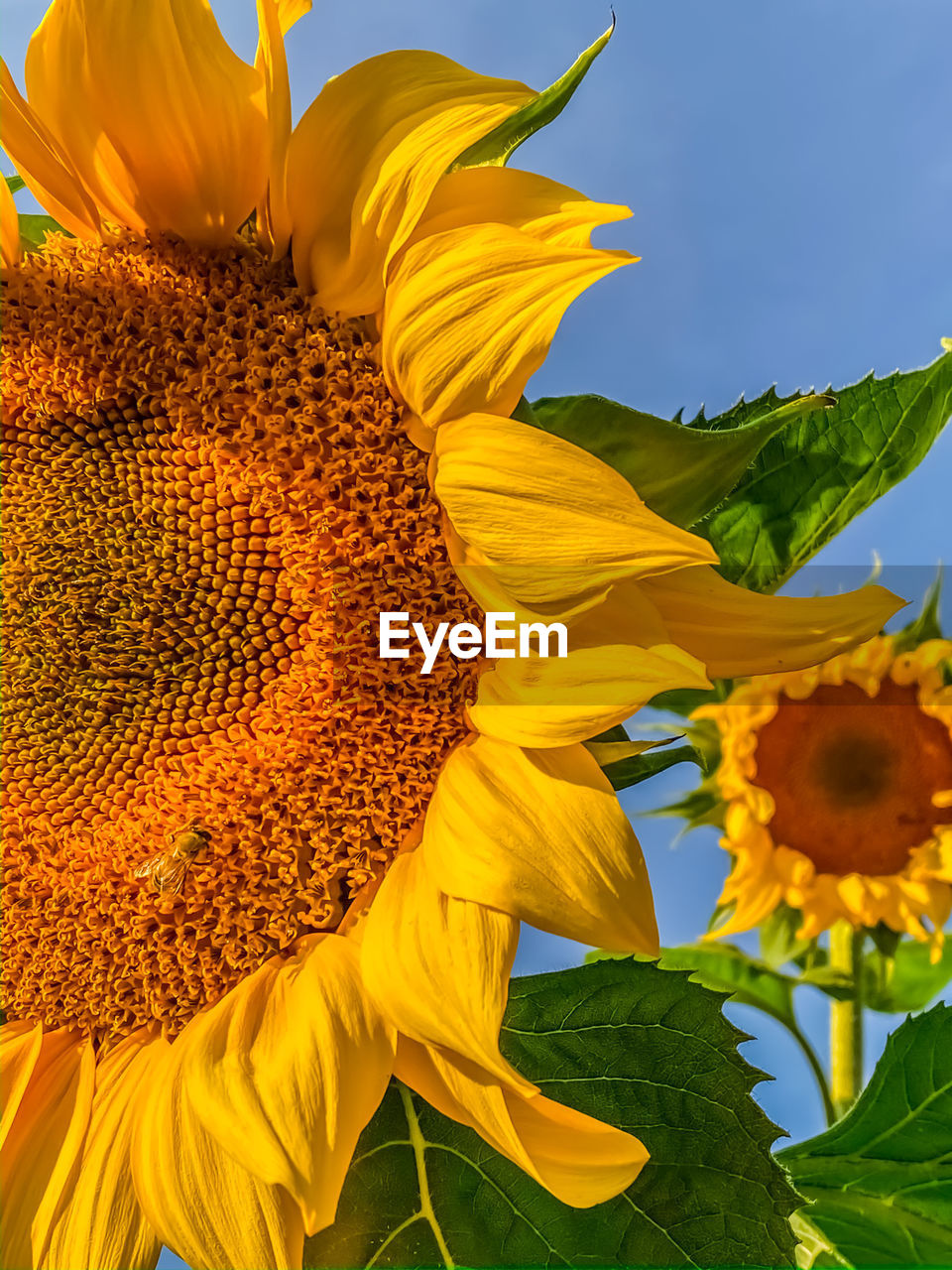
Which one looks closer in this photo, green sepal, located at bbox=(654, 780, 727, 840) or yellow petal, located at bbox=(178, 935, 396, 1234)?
yellow petal, located at bbox=(178, 935, 396, 1234)

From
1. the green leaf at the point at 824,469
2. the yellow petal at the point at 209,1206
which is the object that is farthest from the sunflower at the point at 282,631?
the green leaf at the point at 824,469

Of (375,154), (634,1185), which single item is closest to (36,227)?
(375,154)

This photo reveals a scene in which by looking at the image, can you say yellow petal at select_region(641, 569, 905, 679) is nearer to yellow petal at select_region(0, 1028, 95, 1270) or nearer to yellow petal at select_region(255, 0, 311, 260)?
yellow petal at select_region(255, 0, 311, 260)

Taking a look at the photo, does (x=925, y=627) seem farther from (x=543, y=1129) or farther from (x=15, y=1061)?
(x=15, y=1061)

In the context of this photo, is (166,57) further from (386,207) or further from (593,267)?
(593,267)

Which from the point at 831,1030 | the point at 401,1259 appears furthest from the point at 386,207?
the point at 831,1030

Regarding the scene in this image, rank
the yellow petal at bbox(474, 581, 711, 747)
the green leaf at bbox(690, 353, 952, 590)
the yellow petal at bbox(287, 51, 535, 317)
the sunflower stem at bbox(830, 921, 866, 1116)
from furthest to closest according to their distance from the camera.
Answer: the sunflower stem at bbox(830, 921, 866, 1116) < the green leaf at bbox(690, 353, 952, 590) < the yellow petal at bbox(287, 51, 535, 317) < the yellow petal at bbox(474, 581, 711, 747)

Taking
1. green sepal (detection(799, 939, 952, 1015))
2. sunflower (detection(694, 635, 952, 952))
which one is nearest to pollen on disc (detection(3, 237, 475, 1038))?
sunflower (detection(694, 635, 952, 952))

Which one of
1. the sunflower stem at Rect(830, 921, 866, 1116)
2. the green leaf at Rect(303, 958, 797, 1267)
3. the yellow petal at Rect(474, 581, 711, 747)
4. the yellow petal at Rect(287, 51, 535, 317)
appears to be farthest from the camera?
the sunflower stem at Rect(830, 921, 866, 1116)
